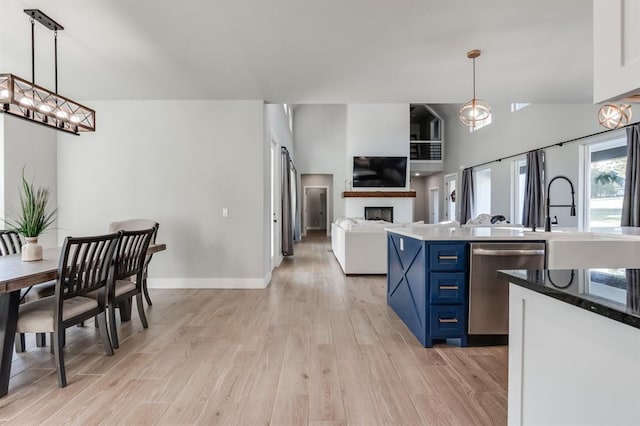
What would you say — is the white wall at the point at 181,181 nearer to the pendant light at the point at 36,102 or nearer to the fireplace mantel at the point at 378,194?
the pendant light at the point at 36,102

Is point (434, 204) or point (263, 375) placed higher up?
point (434, 204)

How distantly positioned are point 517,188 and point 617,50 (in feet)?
23.3

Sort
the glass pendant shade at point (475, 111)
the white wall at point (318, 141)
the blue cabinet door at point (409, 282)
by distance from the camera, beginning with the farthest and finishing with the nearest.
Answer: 1. the white wall at point (318, 141)
2. the glass pendant shade at point (475, 111)
3. the blue cabinet door at point (409, 282)

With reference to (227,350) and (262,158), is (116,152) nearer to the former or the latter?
(262,158)

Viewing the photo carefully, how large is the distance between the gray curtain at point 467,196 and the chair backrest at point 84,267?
8346 mm

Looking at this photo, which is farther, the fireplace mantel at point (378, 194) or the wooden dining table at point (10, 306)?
the fireplace mantel at point (378, 194)

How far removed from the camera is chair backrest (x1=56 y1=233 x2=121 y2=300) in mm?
1847

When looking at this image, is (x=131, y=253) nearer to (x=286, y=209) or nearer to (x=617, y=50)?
→ (x=617, y=50)

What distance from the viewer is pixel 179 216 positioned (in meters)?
4.12

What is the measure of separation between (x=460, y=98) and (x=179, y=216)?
402 centimetres

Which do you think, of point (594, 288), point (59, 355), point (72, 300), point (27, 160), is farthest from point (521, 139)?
point (27, 160)

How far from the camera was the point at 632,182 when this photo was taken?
409 centimetres

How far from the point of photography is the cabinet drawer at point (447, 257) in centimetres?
235

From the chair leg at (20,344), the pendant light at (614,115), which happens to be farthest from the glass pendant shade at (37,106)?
the pendant light at (614,115)
